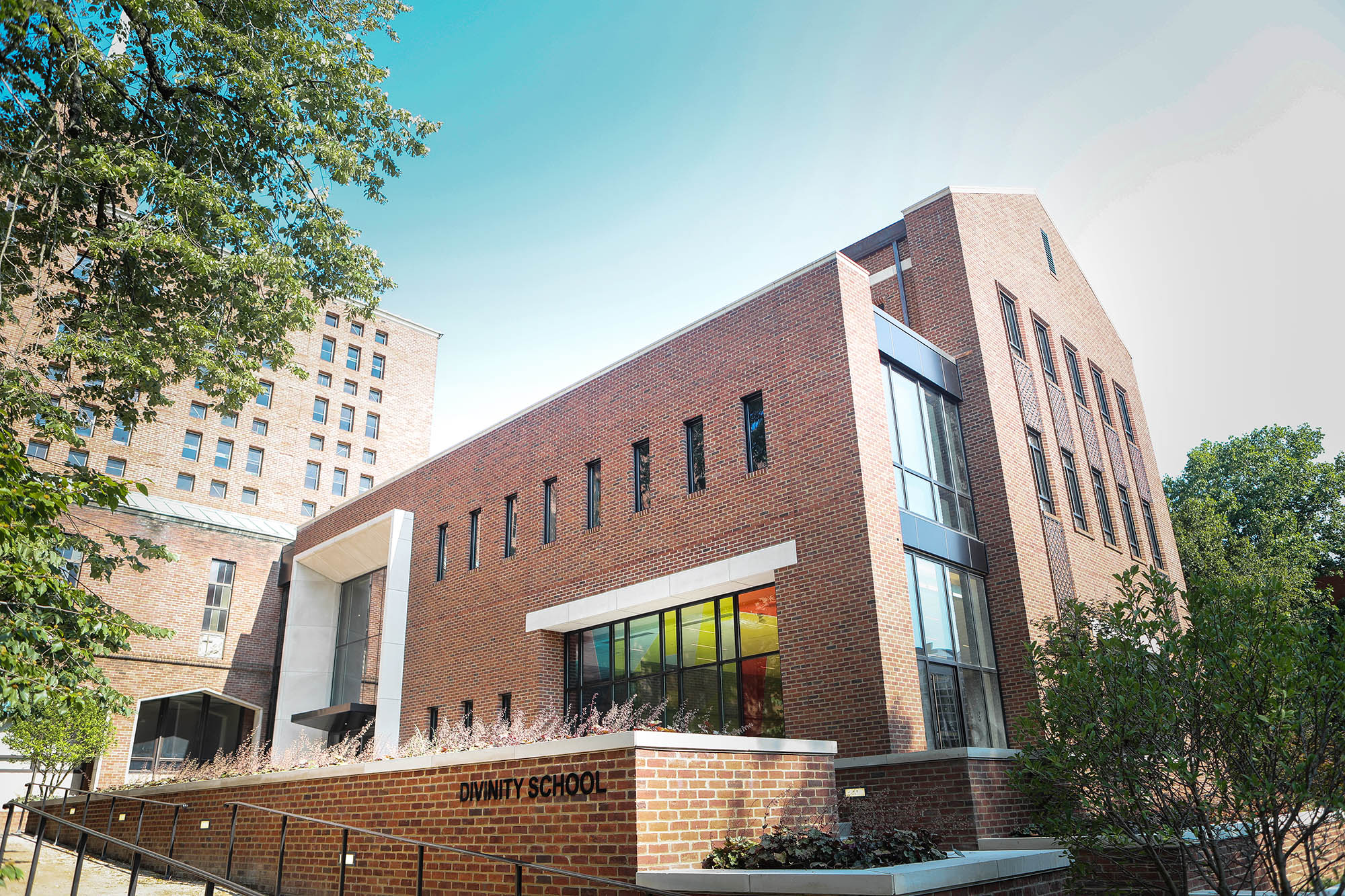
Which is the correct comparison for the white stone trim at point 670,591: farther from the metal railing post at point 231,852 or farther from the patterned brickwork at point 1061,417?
the patterned brickwork at point 1061,417

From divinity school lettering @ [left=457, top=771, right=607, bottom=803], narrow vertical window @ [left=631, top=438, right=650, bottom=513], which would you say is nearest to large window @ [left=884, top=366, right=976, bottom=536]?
narrow vertical window @ [left=631, top=438, right=650, bottom=513]

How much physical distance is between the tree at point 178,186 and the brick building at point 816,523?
658 cm

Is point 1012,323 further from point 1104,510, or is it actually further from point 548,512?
point 548,512

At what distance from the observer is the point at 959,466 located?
16812mm

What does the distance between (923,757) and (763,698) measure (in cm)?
309

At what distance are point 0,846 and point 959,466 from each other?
598 inches

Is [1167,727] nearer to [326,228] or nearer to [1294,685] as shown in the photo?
[1294,685]

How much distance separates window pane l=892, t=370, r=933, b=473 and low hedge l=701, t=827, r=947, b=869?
760 centimetres

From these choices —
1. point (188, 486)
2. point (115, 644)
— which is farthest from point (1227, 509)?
point (188, 486)

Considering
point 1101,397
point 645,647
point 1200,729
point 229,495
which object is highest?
point 229,495

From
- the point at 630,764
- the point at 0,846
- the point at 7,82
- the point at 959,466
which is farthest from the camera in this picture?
the point at 959,466

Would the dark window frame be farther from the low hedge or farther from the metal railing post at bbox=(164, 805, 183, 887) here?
the metal railing post at bbox=(164, 805, 183, 887)

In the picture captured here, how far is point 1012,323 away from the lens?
1989cm

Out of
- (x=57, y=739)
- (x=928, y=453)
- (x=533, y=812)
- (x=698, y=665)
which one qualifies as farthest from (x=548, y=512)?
(x=57, y=739)
